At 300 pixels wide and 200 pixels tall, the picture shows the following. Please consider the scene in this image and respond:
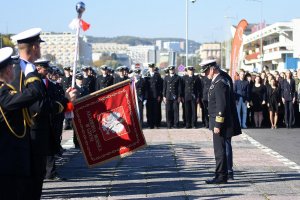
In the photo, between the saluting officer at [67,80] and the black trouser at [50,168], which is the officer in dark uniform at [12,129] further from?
the saluting officer at [67,80]

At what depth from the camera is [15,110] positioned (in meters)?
5.51

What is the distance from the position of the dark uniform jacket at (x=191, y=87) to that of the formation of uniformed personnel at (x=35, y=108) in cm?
1573

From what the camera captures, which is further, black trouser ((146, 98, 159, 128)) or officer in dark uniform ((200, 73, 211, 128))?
black trouser ((146, 98, 159, 128))

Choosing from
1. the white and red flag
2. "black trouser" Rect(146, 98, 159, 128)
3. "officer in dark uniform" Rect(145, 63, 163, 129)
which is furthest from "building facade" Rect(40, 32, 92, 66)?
"black trouser" Rect(146, 98, 159, 128)

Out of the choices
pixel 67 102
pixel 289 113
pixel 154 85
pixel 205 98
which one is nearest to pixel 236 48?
pixel 205 98

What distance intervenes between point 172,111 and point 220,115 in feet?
40.3

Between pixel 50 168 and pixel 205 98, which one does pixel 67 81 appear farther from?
pixel 50 168

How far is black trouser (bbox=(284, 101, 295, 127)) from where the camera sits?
71.5ft

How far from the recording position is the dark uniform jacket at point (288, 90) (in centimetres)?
2150

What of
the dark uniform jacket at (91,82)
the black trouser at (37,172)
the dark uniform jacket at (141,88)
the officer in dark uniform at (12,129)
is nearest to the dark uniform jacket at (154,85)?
the dark uniform jacket at (141,88)

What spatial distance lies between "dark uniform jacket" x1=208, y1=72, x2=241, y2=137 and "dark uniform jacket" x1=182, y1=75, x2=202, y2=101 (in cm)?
1157

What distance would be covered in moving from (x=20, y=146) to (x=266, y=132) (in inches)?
620

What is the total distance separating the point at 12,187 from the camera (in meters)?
5.65

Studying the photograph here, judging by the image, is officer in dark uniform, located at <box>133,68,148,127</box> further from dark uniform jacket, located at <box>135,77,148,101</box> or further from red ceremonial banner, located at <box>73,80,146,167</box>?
red ceremonial banner, located at <box>73,80,146,167</box>
